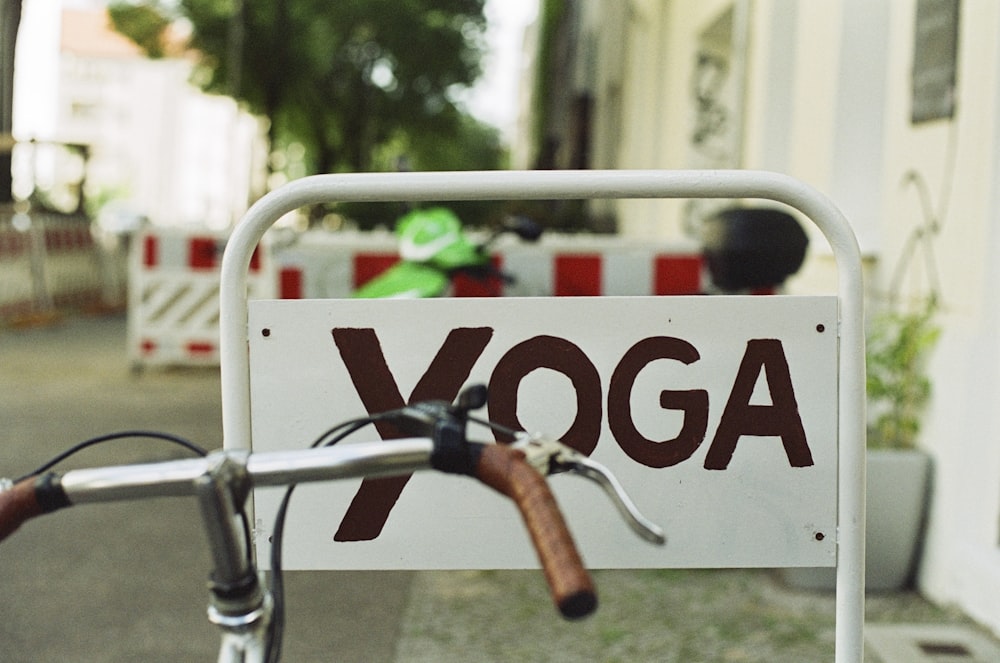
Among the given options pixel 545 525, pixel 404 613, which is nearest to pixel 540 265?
pixel 404 613

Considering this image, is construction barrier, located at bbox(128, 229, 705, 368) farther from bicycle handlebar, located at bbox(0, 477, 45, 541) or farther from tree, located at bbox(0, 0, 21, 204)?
tree, located at bbox(0, 0, 21, 204)

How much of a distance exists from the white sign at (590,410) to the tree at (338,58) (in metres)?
21.4

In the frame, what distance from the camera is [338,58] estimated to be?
2622cm

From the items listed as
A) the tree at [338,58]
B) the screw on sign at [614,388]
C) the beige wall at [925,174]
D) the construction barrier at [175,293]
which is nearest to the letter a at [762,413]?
the screw on sign at [614,388]

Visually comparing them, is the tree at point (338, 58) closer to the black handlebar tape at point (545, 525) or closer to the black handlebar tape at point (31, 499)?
the black handlebar tape at point (31, 499)

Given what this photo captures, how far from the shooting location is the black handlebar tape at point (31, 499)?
4.27 ft

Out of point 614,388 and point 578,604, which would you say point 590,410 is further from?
point 578,604

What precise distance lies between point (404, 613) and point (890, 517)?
161cm

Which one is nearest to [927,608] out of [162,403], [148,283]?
[162,403]

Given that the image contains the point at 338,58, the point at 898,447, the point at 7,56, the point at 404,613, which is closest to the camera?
the point at 404,613

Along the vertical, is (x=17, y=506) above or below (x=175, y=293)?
above

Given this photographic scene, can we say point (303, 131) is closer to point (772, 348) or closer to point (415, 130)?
point (415, 130)

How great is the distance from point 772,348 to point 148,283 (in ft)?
26.0

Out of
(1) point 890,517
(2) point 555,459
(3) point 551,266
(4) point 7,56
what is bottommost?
(1) point 890,517
